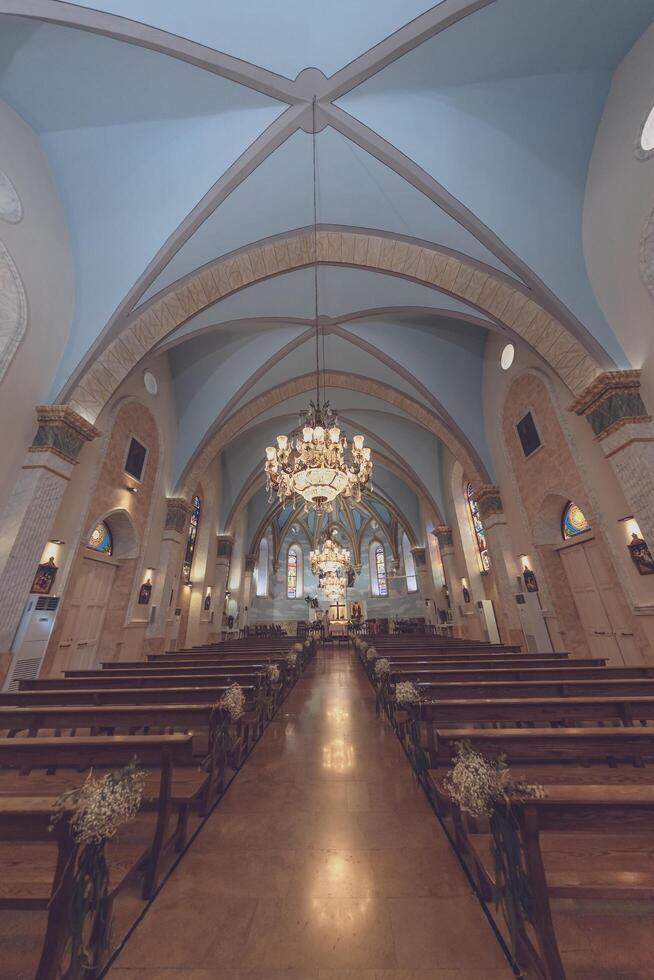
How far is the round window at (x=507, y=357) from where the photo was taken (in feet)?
30.0

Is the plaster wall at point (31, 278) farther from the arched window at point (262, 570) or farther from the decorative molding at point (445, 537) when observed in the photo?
the arched window at point (262, 570)

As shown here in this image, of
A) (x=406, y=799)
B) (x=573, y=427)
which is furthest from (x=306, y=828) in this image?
(x=573, y=427)

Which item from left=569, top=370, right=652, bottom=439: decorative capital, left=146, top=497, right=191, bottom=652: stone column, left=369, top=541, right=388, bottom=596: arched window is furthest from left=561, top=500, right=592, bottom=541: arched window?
left=369, top=541, right=388, bottom=596: arched window

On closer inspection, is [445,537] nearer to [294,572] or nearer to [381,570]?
[381,570]

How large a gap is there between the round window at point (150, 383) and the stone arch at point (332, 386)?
2.08 m

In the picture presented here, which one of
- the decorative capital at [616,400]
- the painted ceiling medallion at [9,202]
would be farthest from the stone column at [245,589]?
the decorative capital at [616,400]

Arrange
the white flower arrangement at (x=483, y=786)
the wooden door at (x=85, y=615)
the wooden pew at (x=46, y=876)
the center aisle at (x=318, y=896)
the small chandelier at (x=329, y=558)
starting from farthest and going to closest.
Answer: the small chandelier at (x=329, y=558), the wooden door at (x=85, y=615), the center aisle at (x=318, y=896), the white flower arrangement at (x=483, y=786), the wooden pew at (x=46, y=876)

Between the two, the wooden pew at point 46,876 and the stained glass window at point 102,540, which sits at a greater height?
the stained glass window at point 102,540

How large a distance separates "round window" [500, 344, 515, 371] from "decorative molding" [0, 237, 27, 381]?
1027cm

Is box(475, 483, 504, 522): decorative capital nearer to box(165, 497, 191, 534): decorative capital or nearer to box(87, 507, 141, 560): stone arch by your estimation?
box(165, 497, 191, 534): decorative capital

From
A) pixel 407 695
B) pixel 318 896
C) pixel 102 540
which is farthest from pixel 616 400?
pixel 102 540

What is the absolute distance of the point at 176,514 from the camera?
35.1 ft

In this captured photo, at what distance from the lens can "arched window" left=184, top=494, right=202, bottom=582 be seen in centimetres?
1330

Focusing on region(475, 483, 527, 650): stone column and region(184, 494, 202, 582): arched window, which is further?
region(184, 494, 202, 582): arched window
